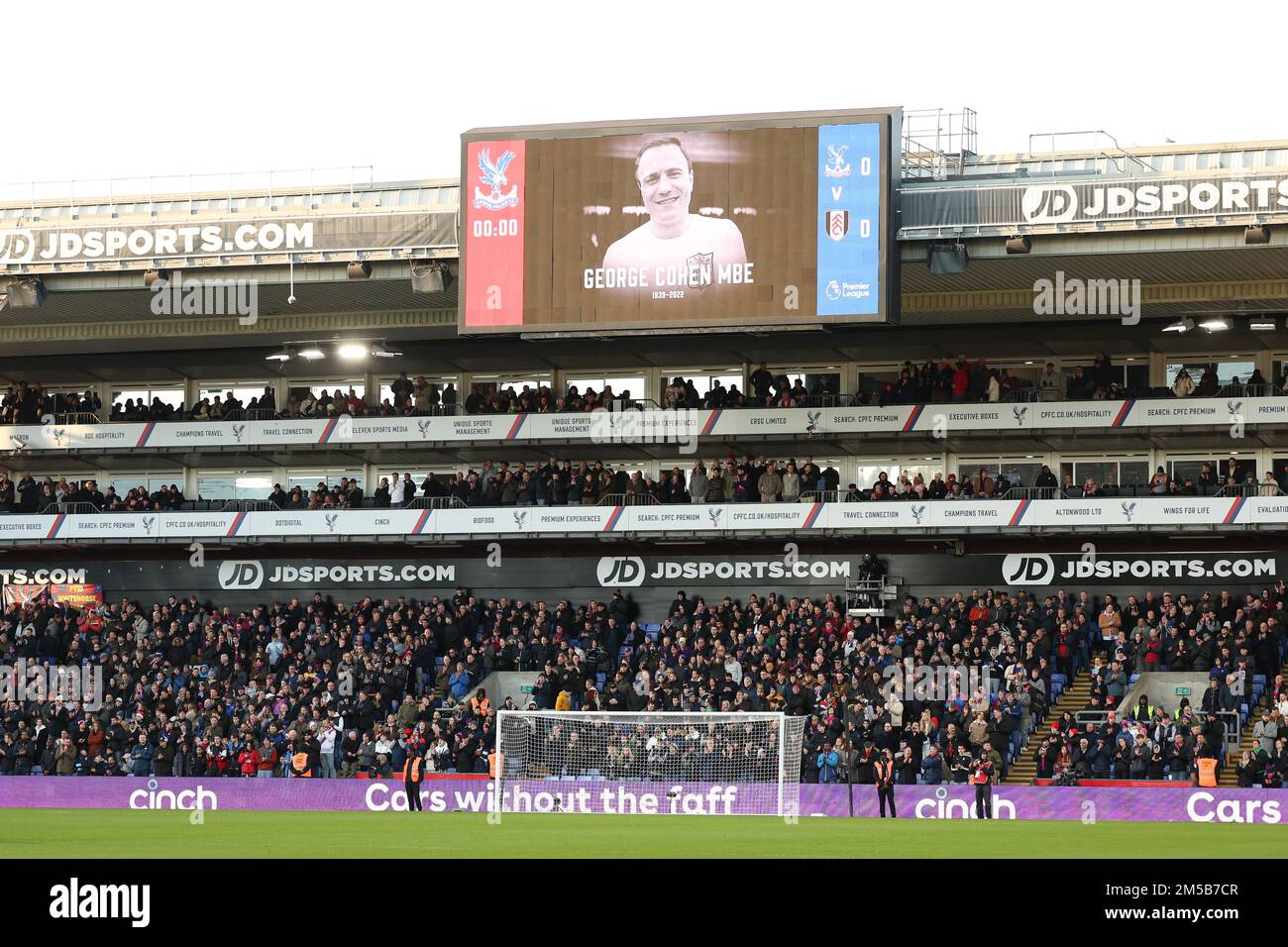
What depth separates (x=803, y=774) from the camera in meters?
33.9

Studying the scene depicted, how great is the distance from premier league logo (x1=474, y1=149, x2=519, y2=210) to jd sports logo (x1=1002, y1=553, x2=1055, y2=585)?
14.0m

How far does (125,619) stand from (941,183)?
72.4 feet

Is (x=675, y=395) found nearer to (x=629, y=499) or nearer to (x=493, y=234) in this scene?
(x=629, y=499)

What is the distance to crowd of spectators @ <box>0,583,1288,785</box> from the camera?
3384cm

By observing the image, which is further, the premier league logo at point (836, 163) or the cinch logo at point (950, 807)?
the premier league logo at point (836, 163)

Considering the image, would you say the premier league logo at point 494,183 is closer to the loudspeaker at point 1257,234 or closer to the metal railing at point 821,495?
the metal railing at point 821,495

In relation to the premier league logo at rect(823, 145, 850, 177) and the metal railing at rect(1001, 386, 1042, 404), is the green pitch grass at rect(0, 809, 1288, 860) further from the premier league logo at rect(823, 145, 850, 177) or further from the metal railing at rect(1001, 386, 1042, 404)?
the metal railing at rect(1001, 386, 1042, 404)

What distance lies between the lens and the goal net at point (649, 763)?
101 feet

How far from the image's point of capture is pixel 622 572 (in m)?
45.0

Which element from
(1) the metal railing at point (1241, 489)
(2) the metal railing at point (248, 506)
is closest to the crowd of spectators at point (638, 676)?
(1) the metal railing at point (1241, 489)

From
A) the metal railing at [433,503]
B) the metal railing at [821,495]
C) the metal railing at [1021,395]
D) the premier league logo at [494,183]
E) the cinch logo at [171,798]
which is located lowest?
the cinch logo at [171,798]

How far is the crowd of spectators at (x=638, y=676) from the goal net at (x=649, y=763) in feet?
5.53
